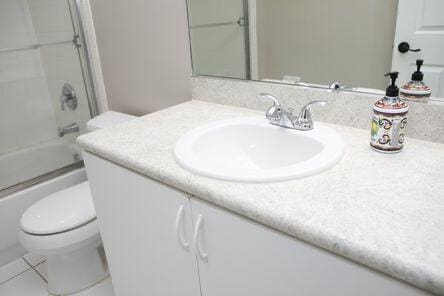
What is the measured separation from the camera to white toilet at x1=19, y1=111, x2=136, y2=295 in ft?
4.91

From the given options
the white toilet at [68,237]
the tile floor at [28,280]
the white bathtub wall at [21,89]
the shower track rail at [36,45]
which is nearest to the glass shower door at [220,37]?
the white toilet at [68,237]

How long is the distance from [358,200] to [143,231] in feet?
2.11

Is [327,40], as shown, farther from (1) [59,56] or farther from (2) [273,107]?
(1) [59,56]

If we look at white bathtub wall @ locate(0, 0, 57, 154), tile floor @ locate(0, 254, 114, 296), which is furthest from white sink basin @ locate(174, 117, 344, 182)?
white bathtub wall @ locate(0, 0, 57, 154)

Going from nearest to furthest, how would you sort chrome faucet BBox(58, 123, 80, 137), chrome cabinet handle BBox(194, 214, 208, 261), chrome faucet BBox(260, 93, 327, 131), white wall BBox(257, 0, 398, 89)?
chrome cabinet handle BBox(194, 214, 208, 261) → white wall BBox(257, 0, 398, 89) → chrome faucet BBox(260, 93, 327, 131) → chrome faucet BBox(58, 123, 80, 137)

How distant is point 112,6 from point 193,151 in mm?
1171

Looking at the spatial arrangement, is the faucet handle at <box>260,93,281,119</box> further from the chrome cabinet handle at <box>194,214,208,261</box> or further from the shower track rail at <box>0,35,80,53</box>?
the shower track rail at <box>0,35,80,53</box>

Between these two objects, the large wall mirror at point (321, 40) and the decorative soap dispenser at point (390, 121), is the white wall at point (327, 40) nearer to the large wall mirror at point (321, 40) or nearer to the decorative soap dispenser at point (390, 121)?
the large wall mirror at point (321, 40)

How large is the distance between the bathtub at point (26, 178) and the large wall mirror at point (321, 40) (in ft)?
3.92

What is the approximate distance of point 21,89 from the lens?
237 cm

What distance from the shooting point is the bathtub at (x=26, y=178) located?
1.88 m

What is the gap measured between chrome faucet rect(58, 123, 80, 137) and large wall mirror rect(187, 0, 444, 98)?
1327 mm

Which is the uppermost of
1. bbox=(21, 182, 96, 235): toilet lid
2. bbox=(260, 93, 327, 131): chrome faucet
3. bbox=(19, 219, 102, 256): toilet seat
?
bbox=(260, 93, 327, 131): chrome faucet

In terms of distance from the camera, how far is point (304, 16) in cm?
111
